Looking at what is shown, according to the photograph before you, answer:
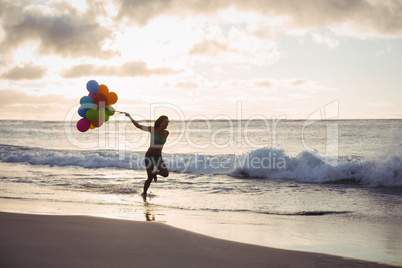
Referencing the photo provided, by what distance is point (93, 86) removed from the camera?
8.98 meters

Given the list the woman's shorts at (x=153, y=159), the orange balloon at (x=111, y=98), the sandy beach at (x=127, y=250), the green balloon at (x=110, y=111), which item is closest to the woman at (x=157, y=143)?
the woman's shorts at (x=153, y=159)

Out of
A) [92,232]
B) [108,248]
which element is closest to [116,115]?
Answer: [92,232]

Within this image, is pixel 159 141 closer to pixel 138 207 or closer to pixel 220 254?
pixel 138 207

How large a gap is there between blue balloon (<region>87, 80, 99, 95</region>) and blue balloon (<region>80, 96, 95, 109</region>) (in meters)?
0.22

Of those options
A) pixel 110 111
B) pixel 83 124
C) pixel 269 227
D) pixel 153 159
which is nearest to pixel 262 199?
pixel 153 159

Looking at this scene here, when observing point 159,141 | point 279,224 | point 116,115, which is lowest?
point 279,224

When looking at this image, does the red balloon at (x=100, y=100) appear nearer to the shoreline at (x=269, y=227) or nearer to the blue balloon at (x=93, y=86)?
the blue balloon at (x=93, y=86)

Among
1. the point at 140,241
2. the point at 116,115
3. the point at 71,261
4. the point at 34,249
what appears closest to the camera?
the point at 71,261

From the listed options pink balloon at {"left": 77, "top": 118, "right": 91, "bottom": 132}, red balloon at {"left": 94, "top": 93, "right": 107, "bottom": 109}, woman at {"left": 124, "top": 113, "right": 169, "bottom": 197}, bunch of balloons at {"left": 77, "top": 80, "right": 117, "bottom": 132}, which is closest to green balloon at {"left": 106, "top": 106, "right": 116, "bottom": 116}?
bunch of balloons at {"left": 77, "top": 80, "right": 117, "bottom": 132}

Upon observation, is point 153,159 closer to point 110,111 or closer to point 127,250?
point 110,111

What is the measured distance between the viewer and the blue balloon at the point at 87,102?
28.9 ft

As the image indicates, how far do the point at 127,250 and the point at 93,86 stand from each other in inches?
208

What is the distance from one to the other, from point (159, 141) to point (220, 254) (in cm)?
528

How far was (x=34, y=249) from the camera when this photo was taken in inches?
177
